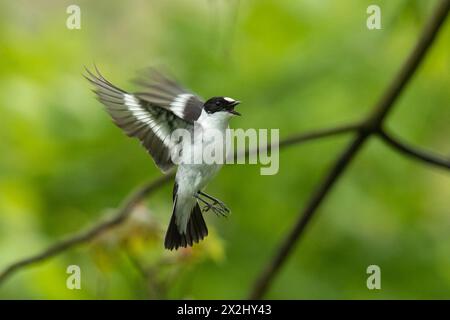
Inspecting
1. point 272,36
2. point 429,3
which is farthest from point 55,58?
point 429,3

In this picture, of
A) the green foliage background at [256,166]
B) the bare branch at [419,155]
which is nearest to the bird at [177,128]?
the bare branch at [419,155]

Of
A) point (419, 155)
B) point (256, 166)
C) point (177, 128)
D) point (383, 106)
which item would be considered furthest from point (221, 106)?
point (256, 166)

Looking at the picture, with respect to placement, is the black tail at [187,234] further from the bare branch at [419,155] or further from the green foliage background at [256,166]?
the green foliage background at [256,166]

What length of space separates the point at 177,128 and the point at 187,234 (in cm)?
12

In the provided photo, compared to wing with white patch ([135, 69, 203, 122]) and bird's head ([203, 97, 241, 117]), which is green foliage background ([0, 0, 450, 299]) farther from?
bird's head ([203, 97, 241, 117])

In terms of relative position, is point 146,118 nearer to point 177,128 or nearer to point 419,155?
point 177,128

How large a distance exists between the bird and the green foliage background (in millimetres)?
1480

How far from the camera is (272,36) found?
3.13 m

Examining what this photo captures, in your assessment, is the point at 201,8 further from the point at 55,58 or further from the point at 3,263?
the point at 3,263

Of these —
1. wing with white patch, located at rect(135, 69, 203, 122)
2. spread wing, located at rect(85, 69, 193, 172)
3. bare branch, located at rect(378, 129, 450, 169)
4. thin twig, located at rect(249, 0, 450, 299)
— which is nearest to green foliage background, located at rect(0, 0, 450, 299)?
thin twig, located at rect(249, 0, 450, 299)

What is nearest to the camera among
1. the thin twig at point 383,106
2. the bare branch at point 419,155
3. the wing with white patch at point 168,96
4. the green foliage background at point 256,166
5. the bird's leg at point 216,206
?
the bird's leg at point 216,206

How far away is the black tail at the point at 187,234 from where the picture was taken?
807 millimetres

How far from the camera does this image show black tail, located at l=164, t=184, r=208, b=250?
2.65ft
